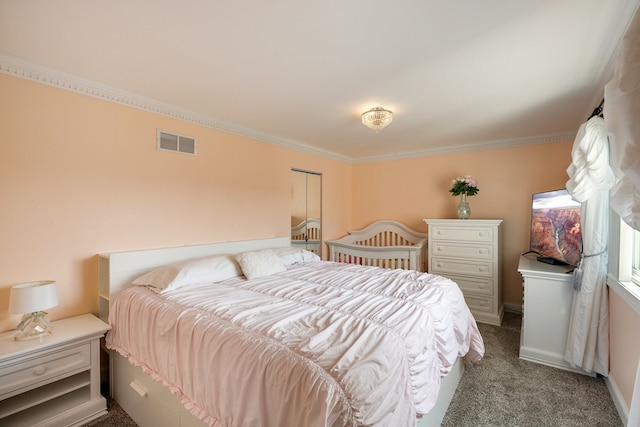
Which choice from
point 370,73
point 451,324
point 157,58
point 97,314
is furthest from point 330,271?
point 157,58

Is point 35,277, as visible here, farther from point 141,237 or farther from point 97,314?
point 141,237

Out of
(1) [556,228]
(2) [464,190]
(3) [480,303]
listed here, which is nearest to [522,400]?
(3) [480,303]

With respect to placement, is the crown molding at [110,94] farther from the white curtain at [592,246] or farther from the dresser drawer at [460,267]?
the white curtain at [592,246]

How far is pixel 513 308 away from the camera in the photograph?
3775 millimetres

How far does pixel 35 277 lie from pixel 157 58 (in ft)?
5.74

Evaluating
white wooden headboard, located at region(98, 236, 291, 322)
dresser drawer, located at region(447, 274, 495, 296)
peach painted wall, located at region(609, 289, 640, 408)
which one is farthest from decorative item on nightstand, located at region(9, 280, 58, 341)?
dresser drawer, located at region(447, 274, 495, 296)

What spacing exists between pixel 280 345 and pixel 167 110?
2.44 meters

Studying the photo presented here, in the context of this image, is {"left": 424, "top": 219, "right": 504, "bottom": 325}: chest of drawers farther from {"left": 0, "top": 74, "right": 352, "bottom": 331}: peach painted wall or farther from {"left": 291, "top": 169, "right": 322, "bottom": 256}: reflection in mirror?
{"left": 0, "top": 74, "right": 352, "bottom": 331}: peach painted wall

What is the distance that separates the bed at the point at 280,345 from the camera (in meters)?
1.08

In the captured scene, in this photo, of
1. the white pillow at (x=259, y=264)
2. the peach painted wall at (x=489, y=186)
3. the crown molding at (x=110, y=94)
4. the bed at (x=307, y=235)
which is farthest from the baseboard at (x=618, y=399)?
the crown molding at (x=110, y=94)

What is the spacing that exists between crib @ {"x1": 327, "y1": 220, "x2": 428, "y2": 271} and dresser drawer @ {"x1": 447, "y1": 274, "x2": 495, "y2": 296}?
0.52 m

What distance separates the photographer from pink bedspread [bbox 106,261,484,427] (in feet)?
3.47

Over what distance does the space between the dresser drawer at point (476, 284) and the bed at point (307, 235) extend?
2.00 meters

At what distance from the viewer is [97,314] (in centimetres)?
224
